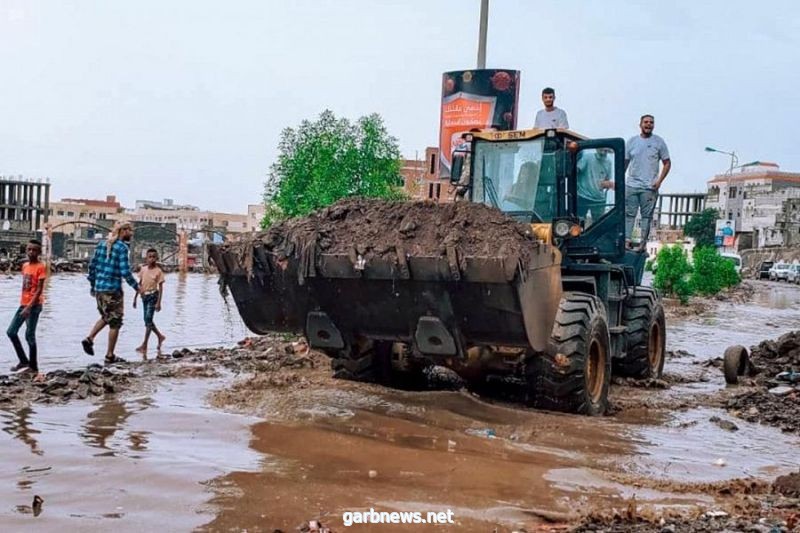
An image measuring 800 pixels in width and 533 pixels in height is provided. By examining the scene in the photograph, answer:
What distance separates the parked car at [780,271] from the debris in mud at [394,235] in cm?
6438

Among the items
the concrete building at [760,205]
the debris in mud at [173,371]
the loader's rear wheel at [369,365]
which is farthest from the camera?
the concrete building at [760,205]

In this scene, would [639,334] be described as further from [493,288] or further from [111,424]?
[111,424]

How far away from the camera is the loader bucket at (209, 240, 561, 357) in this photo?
7.15 m

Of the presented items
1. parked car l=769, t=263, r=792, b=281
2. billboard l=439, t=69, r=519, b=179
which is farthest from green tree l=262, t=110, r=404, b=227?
parked car l=769, t=263, r=792, b=281

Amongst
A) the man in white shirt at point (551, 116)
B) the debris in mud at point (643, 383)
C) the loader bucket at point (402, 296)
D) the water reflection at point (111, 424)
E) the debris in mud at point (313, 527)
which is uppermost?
the man in white shirt at point (551, 116)

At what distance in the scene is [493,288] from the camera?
713cm

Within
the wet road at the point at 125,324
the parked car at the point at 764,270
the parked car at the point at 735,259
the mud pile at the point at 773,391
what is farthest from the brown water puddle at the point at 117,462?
the parked car at the point at 764,270

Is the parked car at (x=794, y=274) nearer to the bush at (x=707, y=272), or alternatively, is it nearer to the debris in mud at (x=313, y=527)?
the bush at (x=707, y=272)

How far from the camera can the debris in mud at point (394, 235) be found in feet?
23.8

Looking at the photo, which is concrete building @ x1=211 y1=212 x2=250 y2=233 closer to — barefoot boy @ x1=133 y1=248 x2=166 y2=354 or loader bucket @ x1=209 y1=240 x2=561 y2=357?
barefoot boy @ x1=133 y1=248 x2=166 y2=354

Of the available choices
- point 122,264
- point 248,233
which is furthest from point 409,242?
point 122,264

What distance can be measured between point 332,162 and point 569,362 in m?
11.2

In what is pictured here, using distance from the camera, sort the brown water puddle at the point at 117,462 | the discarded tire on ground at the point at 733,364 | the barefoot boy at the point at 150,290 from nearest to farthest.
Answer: the brown water puddle at the point at 117,462 < the discarded tire on ground at the point at 733,364 < the barefoot boy at the point at 150,290

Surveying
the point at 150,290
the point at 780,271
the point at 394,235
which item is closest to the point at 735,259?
the point at 780,271
